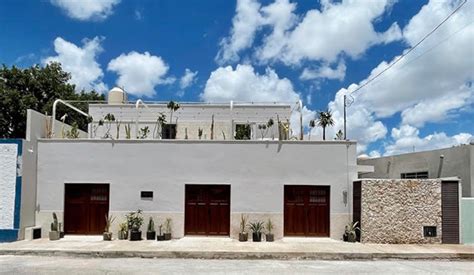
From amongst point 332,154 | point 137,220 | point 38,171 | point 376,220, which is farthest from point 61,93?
point 376,220

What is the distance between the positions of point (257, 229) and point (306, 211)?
7.23 feet

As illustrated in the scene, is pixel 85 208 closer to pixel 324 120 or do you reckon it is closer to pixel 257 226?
pixel 257 226

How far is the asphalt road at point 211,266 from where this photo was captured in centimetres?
1263

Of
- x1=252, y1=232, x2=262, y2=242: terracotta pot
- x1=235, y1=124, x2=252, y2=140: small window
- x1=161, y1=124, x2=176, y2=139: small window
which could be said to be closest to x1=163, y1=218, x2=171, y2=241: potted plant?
x1=252, y1=232, x2=262, y2=242: terracotta pot

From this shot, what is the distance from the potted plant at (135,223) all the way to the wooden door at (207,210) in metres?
1.82

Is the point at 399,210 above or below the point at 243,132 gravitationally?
below

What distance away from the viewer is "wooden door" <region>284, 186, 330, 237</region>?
1916cm

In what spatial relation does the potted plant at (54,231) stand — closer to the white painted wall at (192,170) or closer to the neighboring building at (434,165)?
the white painted wall at (192,170)

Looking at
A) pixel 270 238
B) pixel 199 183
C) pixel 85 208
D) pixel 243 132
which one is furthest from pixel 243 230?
pixel 243 132

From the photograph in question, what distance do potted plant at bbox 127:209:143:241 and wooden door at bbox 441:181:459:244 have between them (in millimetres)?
11395

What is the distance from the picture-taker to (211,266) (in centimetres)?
1360

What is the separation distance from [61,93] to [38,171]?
20104 mm

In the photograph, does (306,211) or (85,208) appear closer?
(306,211)

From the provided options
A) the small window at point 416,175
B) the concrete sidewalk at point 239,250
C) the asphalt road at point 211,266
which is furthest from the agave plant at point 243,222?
the small window at point 416,175
